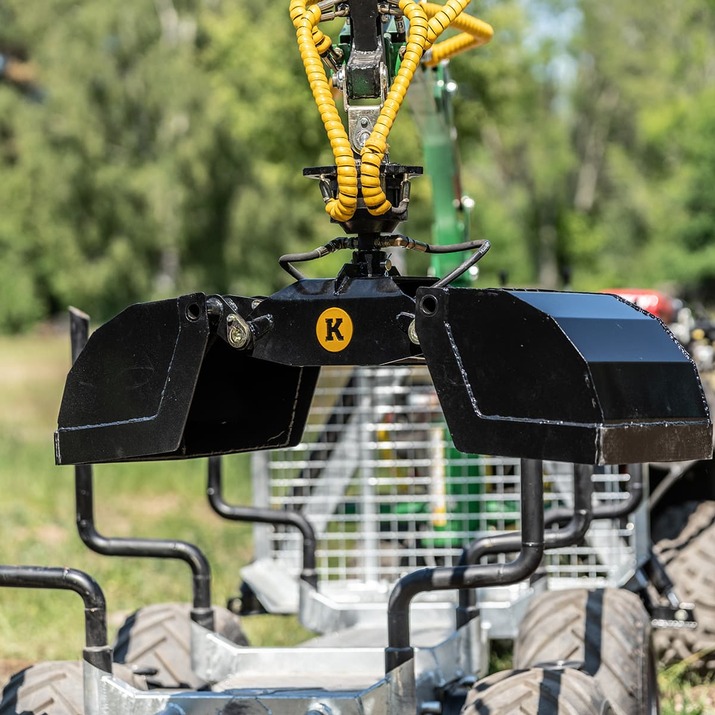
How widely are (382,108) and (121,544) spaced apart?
1652 mm

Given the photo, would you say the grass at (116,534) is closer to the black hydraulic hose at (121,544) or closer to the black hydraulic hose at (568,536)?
the black hydraulic hose at (568,536)

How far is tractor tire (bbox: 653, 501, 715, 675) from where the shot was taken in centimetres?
558

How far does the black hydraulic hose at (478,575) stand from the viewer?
3037 millimetres

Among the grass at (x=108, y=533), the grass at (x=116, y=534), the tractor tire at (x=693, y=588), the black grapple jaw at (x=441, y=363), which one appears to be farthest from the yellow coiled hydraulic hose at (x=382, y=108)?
the grass at (x=108, y=533)

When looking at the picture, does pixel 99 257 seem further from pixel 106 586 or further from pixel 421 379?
pixel 421 379

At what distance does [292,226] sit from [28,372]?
8.64 meters

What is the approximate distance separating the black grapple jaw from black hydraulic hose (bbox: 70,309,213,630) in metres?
0.48

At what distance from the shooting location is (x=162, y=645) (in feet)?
14.4

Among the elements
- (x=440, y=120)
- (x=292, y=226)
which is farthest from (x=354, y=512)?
(x=292, y=226)

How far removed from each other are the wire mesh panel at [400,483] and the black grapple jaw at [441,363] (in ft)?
7.80

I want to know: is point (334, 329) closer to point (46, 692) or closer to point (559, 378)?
point (559, 378)

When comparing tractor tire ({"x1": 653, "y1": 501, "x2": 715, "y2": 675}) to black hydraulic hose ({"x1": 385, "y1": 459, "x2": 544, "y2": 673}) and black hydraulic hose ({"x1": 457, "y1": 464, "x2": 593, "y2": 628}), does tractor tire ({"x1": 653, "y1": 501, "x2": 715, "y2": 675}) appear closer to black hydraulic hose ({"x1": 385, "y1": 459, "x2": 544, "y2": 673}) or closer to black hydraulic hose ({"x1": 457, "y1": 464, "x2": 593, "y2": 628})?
black hydraulic hose ({"x1": 457, "y1": 464, "x2": 593, "y2": 628})

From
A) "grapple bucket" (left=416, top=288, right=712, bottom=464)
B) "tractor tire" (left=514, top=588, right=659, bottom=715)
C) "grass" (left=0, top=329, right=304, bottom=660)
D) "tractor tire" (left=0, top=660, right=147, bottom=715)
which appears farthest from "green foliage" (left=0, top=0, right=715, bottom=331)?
"grapple bucket" (left=416, top=288, right=712, bottom=464)

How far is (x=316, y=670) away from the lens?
4105 mm
